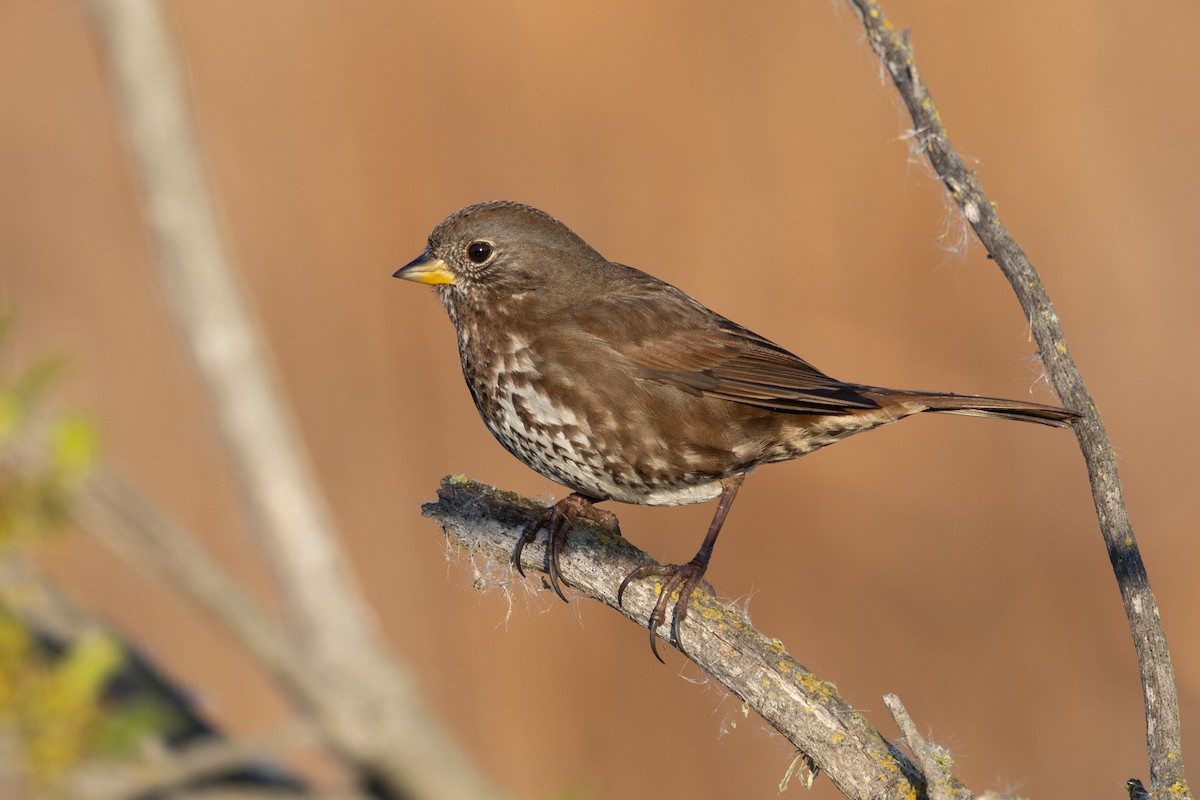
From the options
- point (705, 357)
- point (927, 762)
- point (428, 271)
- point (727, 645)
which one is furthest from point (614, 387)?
point (927, 762)

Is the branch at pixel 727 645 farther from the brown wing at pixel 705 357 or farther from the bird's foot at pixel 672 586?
the brown wing at pixel 705 357

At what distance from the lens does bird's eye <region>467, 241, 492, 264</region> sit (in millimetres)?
4648

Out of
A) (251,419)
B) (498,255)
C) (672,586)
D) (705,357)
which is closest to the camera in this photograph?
(251,419)

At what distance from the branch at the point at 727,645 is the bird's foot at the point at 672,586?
0.02m

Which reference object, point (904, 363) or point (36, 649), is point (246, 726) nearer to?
point (904, 363)

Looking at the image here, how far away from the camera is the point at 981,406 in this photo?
13.0 feet

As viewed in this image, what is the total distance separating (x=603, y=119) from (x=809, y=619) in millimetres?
3652

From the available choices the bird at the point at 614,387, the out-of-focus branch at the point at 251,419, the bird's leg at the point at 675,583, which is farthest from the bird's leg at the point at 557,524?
the out-of-focus branch at the point at 251,419

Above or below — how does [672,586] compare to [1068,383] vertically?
below

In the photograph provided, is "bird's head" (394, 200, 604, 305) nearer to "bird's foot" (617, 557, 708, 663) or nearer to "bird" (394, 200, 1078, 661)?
"bird" (394, 200, 1078, 661)

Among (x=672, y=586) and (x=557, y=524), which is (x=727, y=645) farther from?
(x=557, y=524)

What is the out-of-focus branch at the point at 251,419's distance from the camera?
3.38 ft

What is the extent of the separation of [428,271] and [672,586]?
1.58 m

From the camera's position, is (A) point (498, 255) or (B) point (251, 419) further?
(A) point (498, 255)
